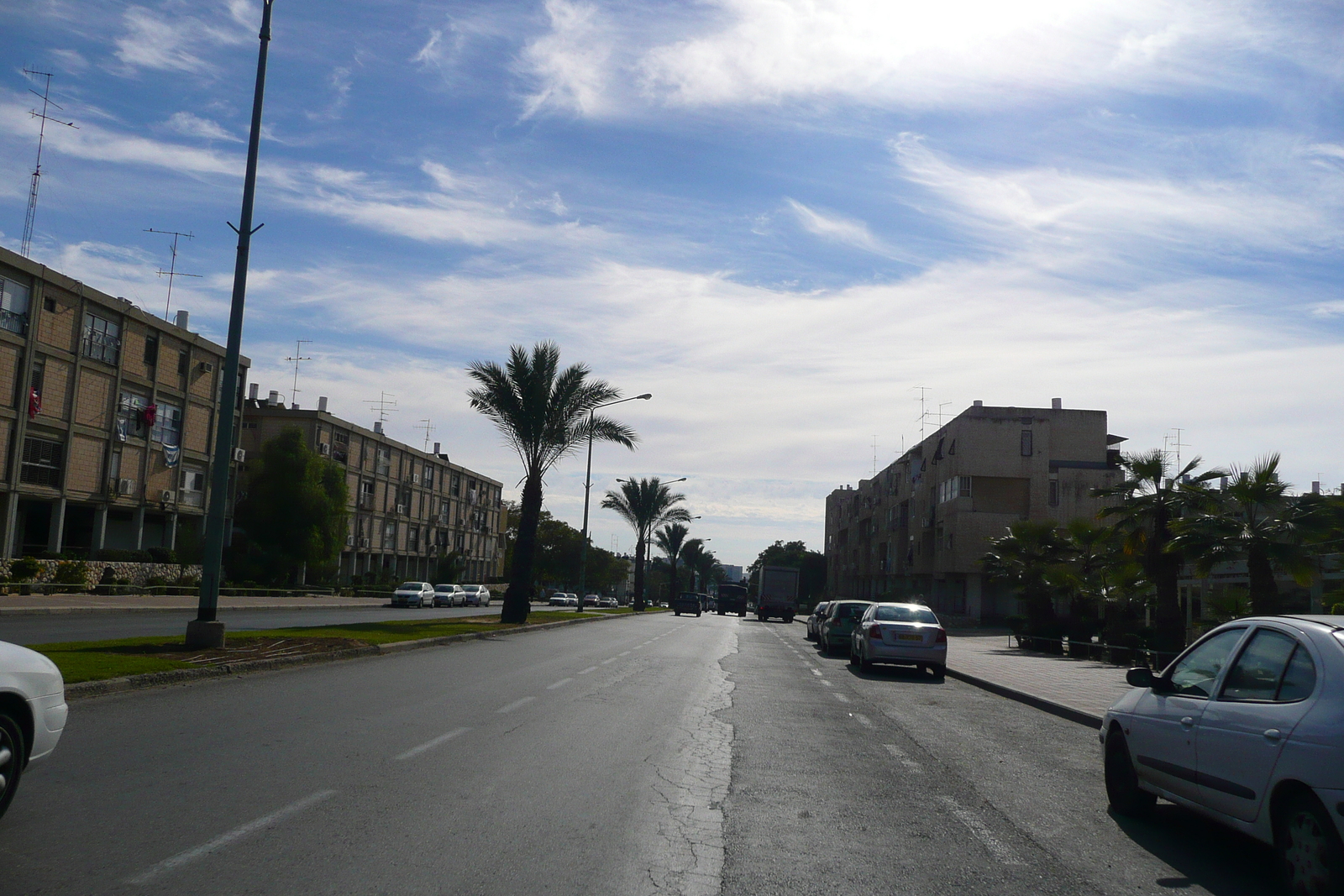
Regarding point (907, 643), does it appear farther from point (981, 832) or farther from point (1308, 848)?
point (1308, 848)

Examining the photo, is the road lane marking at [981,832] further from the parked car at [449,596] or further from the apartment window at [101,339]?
the parked car at [449,596]

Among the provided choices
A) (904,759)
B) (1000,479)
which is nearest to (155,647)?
(904,759)

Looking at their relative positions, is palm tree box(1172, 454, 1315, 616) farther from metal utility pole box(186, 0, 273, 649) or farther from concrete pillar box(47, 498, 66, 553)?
concrete pillar box(47, 498, 66, 553)

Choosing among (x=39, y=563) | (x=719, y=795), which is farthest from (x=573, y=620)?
(x=719, y=795)

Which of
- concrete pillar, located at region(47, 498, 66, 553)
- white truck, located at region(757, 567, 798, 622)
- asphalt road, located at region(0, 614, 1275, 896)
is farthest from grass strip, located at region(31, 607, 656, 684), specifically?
white truck, located at region(757, 567, 798, 622)

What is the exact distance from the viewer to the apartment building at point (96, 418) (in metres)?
Answer: 40.6

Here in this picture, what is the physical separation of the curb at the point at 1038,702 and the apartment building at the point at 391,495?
53770mm

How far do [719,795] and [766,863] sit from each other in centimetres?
187

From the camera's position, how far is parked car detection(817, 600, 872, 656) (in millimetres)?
27062

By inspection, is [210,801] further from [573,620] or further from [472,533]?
[472,533]

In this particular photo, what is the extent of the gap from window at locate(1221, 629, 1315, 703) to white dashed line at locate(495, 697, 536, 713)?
25.6 ft

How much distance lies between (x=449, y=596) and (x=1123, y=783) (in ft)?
194

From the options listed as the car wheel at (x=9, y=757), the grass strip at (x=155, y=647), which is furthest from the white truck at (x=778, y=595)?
the car wheel at (x=9, y=757)

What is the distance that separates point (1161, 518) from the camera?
83.2 ft
